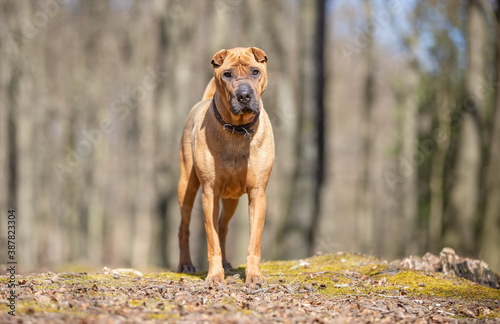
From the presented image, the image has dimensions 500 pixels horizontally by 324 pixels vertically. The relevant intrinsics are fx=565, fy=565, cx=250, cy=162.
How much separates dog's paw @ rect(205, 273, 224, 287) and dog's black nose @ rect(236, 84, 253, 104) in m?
1.85

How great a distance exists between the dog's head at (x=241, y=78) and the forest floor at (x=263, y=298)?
182 centimetres

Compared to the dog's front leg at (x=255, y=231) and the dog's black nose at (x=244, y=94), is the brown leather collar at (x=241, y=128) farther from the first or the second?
the dog's front leg at (x=255, y=231)

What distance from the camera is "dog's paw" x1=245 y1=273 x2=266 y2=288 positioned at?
5.73 meters

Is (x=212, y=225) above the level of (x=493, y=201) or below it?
above

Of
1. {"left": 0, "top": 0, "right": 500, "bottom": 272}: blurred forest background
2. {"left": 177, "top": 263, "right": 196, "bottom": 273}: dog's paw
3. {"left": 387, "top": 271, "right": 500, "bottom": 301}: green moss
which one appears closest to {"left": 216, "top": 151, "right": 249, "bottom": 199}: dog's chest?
{"left": 177, "top": 263, "right": 196, "bottom": 273}: dog's paw

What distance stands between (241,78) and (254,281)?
2.07m

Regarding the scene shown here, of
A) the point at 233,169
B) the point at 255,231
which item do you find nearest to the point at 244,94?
the point at 233,169

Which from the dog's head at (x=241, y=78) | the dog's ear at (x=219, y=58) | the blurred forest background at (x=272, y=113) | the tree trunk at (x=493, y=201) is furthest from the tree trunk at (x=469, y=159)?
the dog's ear at (x=219, y=58)

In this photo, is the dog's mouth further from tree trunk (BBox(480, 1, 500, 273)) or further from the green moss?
tree trunk (BBox(480, 1, 500, 273))

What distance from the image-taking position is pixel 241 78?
5.68 meters

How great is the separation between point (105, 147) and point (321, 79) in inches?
635

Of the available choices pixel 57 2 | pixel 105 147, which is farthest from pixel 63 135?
pixel 57 2

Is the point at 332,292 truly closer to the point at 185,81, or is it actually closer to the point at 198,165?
the point at 198,165

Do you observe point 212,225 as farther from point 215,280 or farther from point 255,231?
point 215,280
